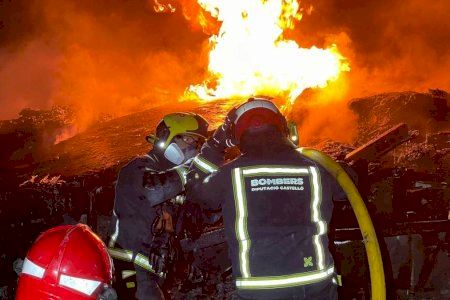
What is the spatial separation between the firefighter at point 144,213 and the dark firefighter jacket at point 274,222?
100 cm

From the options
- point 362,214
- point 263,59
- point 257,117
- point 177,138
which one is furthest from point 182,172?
point 263,59

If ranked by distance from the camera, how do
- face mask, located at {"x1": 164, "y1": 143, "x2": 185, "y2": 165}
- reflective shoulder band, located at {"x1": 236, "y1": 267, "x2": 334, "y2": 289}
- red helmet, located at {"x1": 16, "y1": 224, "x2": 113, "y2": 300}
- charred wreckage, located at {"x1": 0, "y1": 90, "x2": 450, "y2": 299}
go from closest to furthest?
red helmet, located at {"x1": 16, "y1": 224, "x2": 113, "y2": 300}
reflective shoulder band, located at {"x1": 236, "y1": 267, "x2": 334, "y2": 289}
face mask, located at {"x1": 164, "y1": 143, "x2": 185, "y2": 165}
charred wreckage, located at {"x1": 0, "y1": 90, "x2": 450, "y2": 299}

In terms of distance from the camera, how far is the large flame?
11.7m

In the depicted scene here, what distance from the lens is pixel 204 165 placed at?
3.86m

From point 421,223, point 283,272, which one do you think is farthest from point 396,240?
point 283,272

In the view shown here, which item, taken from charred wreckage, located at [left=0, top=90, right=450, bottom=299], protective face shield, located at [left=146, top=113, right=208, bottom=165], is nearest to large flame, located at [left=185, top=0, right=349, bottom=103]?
charred wreckage, located at [left=0, top=90, right=450, bottom=299]

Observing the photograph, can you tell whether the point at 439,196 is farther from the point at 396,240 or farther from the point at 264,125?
the point at 264,125

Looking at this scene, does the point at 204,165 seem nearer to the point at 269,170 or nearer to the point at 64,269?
the point at 269,170

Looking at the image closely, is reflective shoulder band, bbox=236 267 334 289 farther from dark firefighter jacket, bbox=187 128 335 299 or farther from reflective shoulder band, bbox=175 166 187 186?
reflective shoulder band, bbox=175 166 187 186

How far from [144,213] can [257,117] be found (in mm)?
1572

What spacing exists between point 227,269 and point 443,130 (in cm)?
655

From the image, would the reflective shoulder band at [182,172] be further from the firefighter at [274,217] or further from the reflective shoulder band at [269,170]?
the reflective shoulder band at [269,170]

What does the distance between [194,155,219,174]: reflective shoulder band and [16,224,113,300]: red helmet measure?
1.35m

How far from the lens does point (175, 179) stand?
4.06 m
